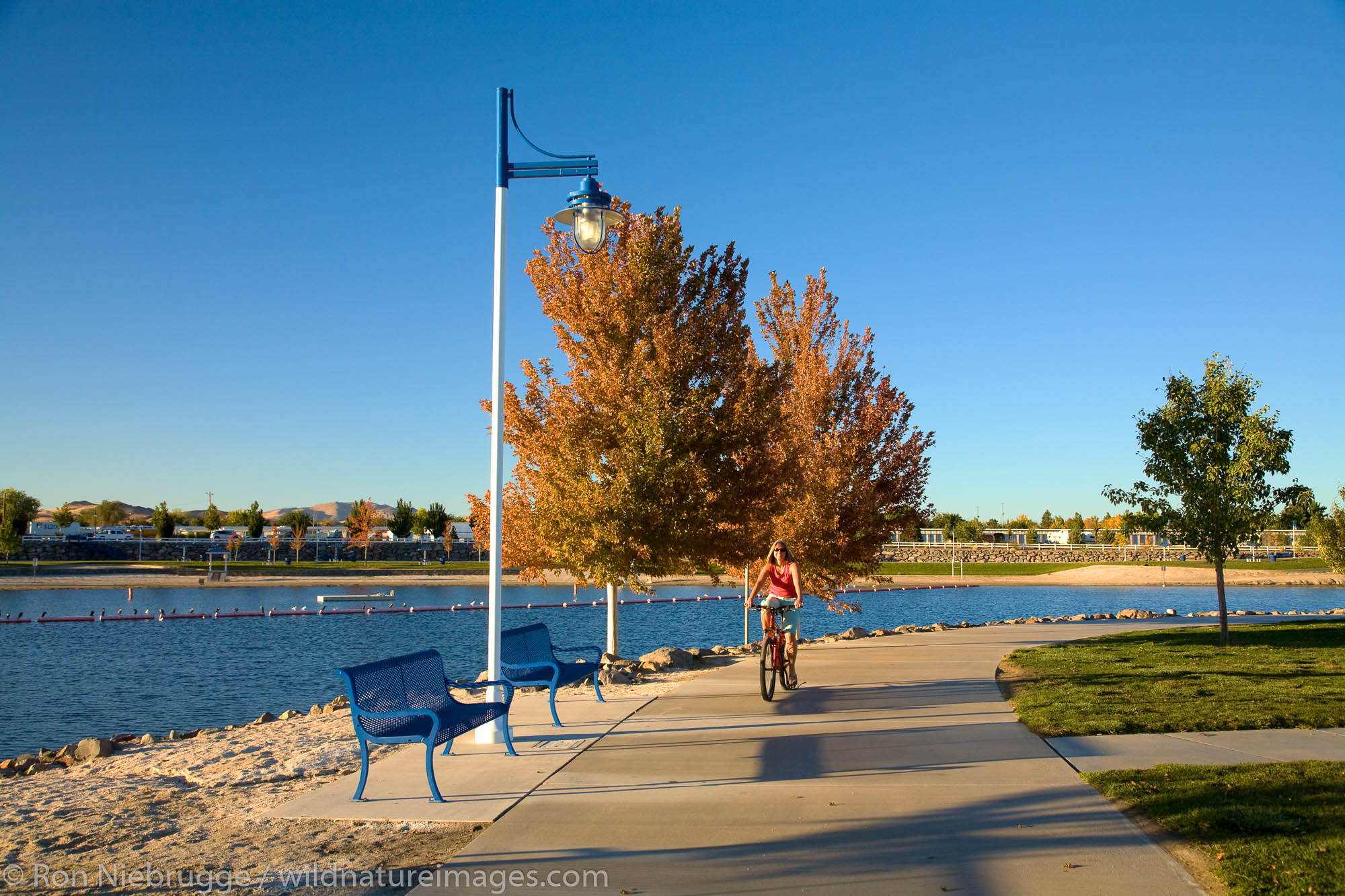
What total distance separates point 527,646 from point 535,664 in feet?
3.44

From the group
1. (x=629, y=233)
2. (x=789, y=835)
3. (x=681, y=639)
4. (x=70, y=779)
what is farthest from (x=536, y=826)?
(x=681, y=639)

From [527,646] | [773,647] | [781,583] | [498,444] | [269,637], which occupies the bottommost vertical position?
[269,637]

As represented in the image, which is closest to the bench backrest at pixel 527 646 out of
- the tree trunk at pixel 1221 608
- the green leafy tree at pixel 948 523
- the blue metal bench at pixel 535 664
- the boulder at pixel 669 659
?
the blue metal bench at pixel 535 664

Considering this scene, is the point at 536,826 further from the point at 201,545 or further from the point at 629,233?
the point at 201,545

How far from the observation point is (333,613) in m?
45.7

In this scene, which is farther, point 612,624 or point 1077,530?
point 1077,530

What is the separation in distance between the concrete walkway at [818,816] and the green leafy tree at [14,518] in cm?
9404

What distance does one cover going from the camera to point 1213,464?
18.5 meters

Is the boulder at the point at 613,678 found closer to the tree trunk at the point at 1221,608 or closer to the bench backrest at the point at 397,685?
the bench backrest at the point at 397,685

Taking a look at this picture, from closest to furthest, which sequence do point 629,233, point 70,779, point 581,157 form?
point 70,779
point 581,157
point 629,233

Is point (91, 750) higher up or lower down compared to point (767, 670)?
lower down

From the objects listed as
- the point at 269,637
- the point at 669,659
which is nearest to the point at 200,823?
the point at 669,659

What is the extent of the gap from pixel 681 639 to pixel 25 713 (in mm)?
18062

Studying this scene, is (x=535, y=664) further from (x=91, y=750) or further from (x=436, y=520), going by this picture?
(x=436, y=520)
